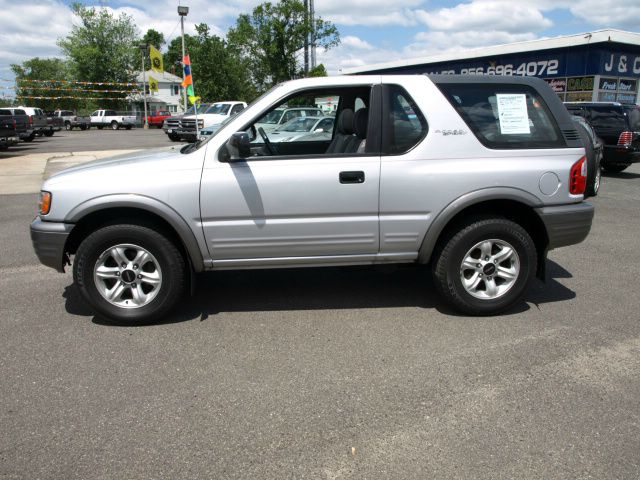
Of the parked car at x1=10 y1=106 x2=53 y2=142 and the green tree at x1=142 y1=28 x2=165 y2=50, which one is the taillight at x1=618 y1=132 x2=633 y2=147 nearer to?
the parked car at x1=10 y1=106 x2=53 y2=142

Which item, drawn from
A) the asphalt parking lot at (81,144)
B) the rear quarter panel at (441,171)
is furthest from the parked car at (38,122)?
the rear quarter panel at (441,171)

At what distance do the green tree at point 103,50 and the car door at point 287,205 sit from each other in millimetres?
60766

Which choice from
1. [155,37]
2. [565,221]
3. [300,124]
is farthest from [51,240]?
[155,37]

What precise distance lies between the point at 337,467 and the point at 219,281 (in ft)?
10.2

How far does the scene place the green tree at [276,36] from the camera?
3875 cm

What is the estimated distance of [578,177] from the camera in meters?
4.35

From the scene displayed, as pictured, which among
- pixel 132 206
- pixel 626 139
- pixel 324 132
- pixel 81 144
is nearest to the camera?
pixel 132 206

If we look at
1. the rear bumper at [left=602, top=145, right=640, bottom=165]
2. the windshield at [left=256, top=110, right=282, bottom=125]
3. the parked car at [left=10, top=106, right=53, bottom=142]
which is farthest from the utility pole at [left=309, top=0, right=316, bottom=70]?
the windshield at [left=256, top=110, right=282, bottom=125]

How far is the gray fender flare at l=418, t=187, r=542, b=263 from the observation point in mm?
4191

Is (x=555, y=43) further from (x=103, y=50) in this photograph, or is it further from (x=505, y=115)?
(x=103, y=50)

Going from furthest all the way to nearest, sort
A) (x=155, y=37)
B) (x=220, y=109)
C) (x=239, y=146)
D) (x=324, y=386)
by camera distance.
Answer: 1. (x=155, y=37)
2. (x=220, y=109)
3. (x=239, y=146)
4. (x=324, y=386)

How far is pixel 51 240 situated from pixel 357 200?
2363mm

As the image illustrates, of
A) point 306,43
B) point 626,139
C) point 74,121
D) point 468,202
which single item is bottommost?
point 468,202

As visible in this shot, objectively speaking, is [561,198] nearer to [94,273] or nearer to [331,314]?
[331,314]
